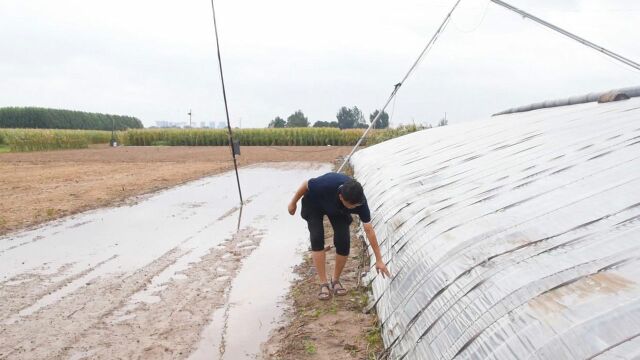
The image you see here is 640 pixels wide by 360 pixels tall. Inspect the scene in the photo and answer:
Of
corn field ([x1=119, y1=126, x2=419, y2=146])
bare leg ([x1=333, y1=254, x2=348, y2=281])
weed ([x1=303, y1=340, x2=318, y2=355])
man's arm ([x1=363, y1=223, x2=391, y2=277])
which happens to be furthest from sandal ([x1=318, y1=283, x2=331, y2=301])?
corn field ([x1=119, y1=126, x2=419, y2=146])

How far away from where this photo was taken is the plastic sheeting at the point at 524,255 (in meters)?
2.02

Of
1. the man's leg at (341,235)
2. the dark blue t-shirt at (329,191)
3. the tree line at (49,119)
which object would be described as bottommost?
the man's leg at (341,235)

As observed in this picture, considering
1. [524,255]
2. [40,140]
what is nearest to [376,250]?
[524,255]

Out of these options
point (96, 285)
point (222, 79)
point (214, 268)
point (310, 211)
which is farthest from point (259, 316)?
point (222, 79)

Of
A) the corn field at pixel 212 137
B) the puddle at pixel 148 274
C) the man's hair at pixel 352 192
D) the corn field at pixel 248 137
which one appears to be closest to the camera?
the man's hair at pixel 352 192

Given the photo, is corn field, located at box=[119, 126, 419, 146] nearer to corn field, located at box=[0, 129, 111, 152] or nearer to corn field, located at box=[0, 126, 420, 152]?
corn field, located at box=[0, 126, 420, 152]

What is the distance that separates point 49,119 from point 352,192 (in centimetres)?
6356

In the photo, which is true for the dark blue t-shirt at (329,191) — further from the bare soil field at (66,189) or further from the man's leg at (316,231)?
the bare soil field at (66,189)

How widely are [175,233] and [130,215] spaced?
201 centimetres

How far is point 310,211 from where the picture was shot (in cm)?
467

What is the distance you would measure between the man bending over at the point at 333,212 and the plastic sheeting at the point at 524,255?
0.40 m

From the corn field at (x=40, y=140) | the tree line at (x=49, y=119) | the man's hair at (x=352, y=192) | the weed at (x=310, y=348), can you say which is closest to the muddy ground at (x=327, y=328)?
the weed at (x=310, y=348)

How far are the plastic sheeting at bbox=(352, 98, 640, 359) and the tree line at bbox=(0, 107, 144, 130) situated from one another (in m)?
54.6

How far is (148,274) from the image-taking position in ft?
19.3
